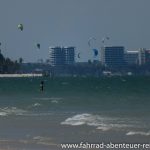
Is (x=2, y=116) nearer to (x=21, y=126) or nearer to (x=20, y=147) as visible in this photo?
(x=21, y=126)

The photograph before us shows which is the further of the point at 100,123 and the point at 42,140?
the point at 100,123

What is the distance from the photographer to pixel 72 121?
119ft

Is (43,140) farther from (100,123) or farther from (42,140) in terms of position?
(100,123)

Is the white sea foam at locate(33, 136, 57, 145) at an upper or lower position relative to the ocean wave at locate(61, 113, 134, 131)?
upper

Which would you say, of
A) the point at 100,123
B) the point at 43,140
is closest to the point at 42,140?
the point at 43,140

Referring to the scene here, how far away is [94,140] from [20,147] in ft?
11.6

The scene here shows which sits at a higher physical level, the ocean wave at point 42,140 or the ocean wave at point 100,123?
the ocean wave at point 42,140

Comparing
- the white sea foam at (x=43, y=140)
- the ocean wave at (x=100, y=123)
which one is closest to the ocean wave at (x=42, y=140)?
the white sea foam at (x=43, y=140)

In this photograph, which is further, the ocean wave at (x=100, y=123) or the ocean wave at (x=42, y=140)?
the ocean wave at (x=100, y=123)

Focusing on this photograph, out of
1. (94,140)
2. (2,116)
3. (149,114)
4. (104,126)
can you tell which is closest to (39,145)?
(94,140)

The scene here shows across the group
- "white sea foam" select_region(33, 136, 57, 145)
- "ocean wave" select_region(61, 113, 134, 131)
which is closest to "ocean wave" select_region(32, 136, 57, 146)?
"white sea foam" select_region(33, 136, 57, 145)

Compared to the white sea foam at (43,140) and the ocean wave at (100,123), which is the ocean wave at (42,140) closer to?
the white sea foam at (43,140)

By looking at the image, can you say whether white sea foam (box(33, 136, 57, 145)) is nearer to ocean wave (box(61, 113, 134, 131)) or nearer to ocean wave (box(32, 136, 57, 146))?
ocean wave (box(32, 136, 57, 146))

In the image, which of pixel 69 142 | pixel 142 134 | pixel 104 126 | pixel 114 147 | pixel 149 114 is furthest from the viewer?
pixel 149 114
